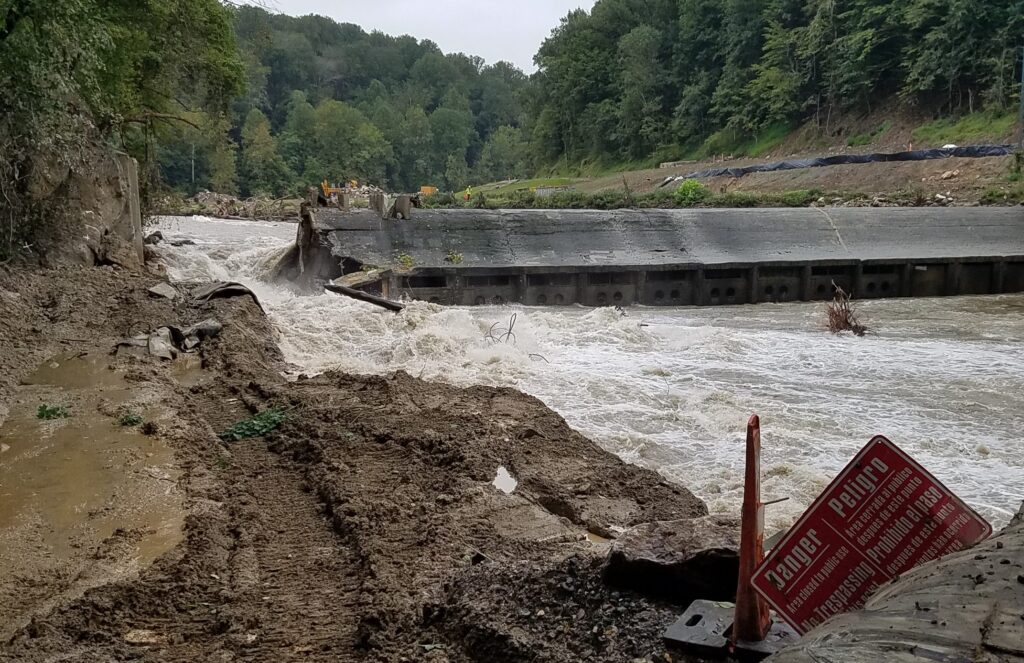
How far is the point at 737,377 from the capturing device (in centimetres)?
1061

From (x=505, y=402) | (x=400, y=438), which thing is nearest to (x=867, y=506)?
(x=400, y=438)

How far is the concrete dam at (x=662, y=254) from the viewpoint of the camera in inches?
722

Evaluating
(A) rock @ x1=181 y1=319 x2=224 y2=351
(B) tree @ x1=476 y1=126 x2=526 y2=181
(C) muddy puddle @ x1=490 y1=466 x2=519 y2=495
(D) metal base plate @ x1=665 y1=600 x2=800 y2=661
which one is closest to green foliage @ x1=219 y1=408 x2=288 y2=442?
(C) muddy puddle @ x1=490 y1=466 x2=519 y2=495

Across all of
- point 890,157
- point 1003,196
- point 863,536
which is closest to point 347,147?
point 890,157

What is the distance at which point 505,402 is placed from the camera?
820cm

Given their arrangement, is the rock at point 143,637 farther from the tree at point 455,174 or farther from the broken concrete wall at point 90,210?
the tree at point 455,174

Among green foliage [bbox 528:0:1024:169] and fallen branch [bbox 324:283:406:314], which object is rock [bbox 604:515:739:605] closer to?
fallen branch [bbox 324:283:406:314]

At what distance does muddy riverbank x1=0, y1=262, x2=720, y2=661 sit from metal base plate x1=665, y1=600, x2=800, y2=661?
0.32 feet

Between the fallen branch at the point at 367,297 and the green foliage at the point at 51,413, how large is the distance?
6.10m

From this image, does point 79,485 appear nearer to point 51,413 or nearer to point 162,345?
point 51,413

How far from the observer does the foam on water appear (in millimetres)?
7246

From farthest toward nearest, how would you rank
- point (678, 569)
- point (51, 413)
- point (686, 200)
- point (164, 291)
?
point (686, 200) → point (164, 291) → point (51, 413) → point (678, 569)

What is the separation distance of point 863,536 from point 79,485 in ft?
17.4

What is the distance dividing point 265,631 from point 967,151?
3569 cm
